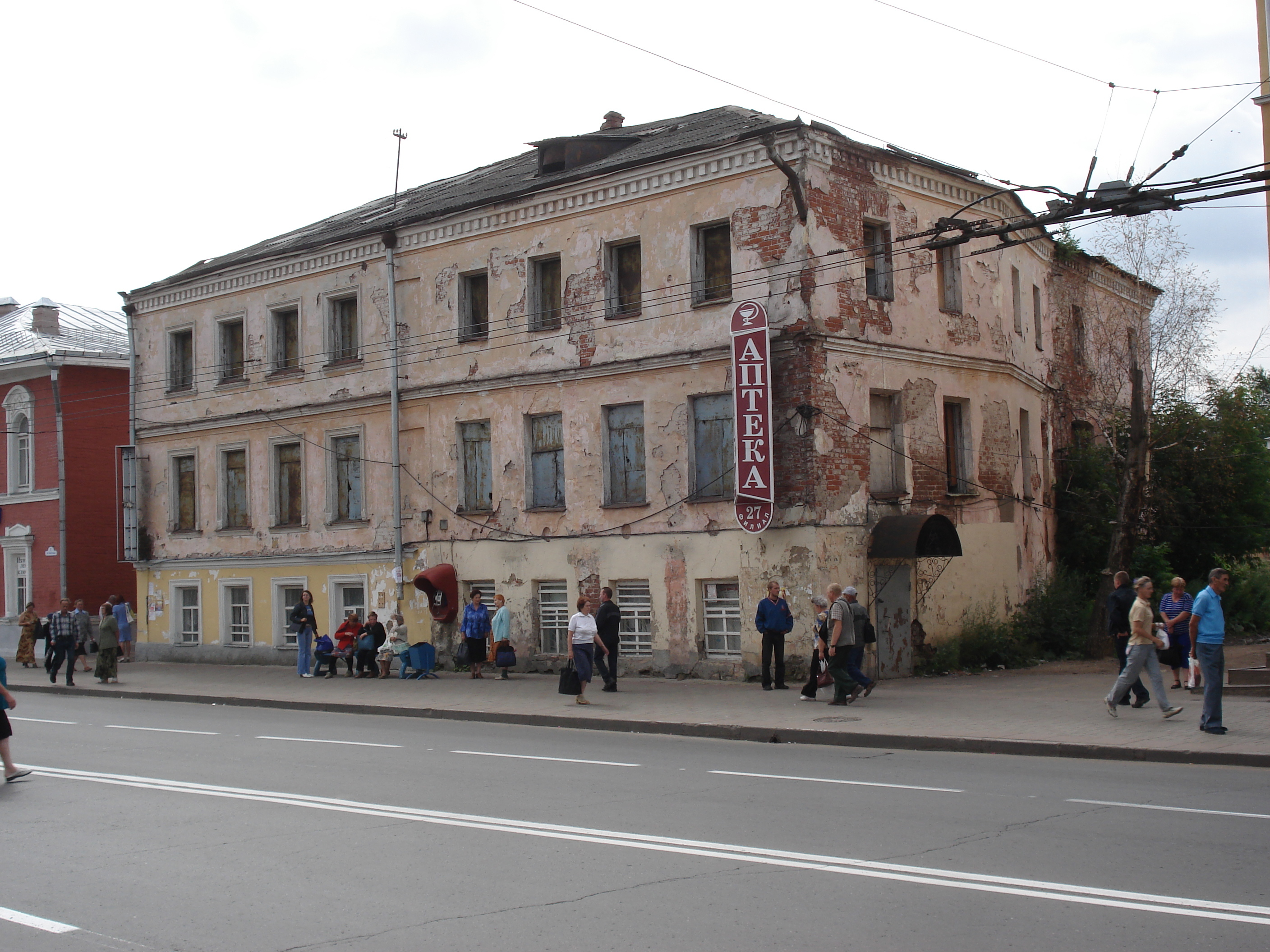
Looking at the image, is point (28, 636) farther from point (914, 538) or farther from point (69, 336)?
point (914, 538)

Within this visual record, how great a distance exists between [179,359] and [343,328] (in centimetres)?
627

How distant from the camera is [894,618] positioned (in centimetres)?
2069

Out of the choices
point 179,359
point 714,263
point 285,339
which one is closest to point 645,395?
point 714,263

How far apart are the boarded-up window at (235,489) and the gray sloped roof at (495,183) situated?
461cm

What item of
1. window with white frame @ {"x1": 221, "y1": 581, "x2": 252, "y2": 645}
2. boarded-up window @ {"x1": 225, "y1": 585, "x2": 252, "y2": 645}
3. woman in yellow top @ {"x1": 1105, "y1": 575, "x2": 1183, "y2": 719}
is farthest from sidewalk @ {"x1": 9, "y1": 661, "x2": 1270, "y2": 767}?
window with white frame @ {"x1": 221, "y1": 581, "x2": 252, "y2": 645}

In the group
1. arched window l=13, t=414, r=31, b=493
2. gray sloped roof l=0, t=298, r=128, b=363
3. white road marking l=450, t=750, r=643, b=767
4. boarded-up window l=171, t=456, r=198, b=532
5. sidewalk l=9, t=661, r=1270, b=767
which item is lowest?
sidewalk l=9, t=661, r=1270, b=767

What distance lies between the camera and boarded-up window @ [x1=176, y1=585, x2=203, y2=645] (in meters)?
30.5

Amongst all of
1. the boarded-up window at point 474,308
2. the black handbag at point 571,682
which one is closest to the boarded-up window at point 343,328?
the boarded-up window at point 474,308

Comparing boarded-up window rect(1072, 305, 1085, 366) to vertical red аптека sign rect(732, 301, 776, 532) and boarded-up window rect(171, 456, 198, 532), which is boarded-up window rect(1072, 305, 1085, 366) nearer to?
vertical red аптека sign rect(732, 301, 776, 532)

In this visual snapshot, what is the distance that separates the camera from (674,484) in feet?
70.5

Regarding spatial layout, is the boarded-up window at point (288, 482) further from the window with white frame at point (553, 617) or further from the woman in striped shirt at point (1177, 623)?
the woman in striped shirt at point (1177, 623)

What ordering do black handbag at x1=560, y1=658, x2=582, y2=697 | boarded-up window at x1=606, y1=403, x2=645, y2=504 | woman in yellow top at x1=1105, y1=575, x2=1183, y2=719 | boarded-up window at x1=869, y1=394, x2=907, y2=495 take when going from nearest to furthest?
woman in yellow top at x1=1105, y1=575, x2=1183, y2=719
black handbag at x1=560, y1=658, x2=582, y2=697
boarded-up window at x1=869, y1=394, x2=907, y2=495
boarded-up window at x1=606, y1=403, x2=645, y2=504

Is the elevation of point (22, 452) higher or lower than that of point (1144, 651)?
higher

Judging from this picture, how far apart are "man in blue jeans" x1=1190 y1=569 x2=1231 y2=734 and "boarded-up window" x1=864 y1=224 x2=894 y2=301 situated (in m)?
9.53
